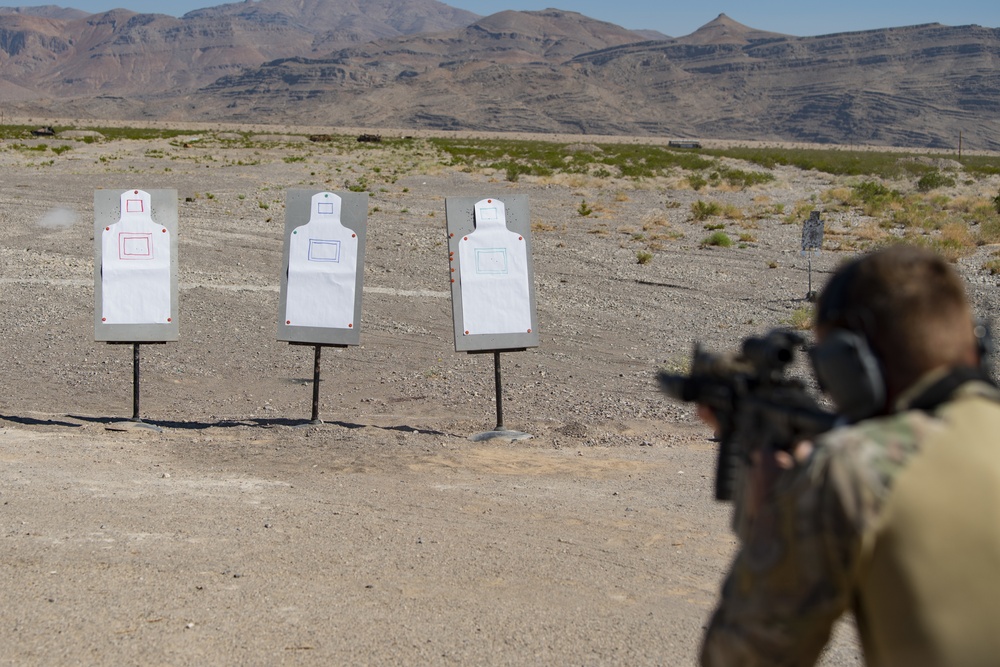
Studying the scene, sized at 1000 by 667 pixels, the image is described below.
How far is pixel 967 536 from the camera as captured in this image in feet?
5.17

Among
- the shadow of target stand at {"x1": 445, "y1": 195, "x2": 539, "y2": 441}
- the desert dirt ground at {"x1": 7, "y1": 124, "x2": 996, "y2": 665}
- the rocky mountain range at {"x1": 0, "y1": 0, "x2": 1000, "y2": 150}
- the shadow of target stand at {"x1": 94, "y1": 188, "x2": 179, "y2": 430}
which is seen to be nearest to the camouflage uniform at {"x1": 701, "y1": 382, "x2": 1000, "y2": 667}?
the desert dirt ground at {"x1": 7, "y1": 124, "x2": 996, "y2": 665}

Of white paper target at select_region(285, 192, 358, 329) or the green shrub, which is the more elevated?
the green shrub

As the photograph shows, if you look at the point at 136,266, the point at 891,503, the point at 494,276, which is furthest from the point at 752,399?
the point at 136,266

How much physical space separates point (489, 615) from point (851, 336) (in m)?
3.18

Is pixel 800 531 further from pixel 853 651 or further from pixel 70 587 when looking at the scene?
pixel 70 587

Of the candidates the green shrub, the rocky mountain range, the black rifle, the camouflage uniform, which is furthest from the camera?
the rocky mountain range

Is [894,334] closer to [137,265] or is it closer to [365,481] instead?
[365,481]

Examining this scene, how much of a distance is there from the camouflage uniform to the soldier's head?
5 centimetres

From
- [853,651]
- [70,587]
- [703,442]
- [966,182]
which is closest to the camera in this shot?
[853,651]

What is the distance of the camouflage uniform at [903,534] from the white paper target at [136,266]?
8067mm

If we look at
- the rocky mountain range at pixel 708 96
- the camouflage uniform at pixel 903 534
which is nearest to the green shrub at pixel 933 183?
the camouflage uniform at pixel 903 534

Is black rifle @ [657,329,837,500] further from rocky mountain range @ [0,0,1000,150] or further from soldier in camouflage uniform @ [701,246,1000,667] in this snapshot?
rocky mountain range @ [0,0,1000,150]

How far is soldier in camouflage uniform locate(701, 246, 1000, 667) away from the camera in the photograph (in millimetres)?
1584

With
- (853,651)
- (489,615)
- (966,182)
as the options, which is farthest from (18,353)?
(966,182)
